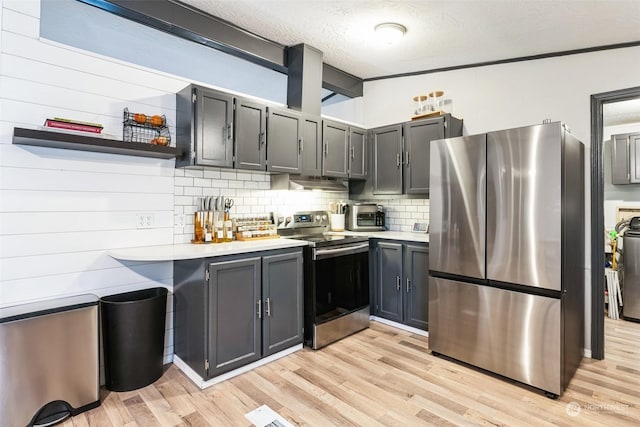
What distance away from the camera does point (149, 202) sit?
2.71 meters


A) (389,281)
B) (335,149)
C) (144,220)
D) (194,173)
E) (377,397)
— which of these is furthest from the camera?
Result: (335,149)

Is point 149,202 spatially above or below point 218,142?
below

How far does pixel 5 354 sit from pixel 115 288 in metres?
0.72

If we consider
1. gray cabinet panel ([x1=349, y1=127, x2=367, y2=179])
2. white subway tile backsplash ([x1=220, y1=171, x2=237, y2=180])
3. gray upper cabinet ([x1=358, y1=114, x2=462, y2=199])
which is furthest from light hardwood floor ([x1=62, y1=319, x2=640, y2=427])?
gray cabinet panel ([x1=349, y1=127, x2=367, y2=179])

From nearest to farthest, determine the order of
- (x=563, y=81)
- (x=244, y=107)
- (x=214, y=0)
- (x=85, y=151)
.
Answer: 1. (x=85, y=151)
2. (x=214, y=0)
3. (x=244, y=107)
4. (x=563, y=81)

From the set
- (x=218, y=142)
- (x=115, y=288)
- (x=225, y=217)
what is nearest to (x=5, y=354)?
(x=115, y=288)

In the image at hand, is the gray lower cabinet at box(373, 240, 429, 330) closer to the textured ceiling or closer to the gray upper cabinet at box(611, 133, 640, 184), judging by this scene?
the textured ceiling

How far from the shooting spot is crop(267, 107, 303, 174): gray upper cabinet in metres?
3.14

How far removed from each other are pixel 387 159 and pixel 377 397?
8.25 feet

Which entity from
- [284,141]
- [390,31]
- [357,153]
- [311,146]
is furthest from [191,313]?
[390,31]

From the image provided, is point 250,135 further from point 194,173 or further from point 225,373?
point 225,373

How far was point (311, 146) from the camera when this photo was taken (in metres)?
3.51

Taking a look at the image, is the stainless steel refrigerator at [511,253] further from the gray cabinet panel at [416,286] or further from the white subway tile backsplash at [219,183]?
the white subway tile backsplash at [219,183]

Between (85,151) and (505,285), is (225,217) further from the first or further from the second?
(505,285)
